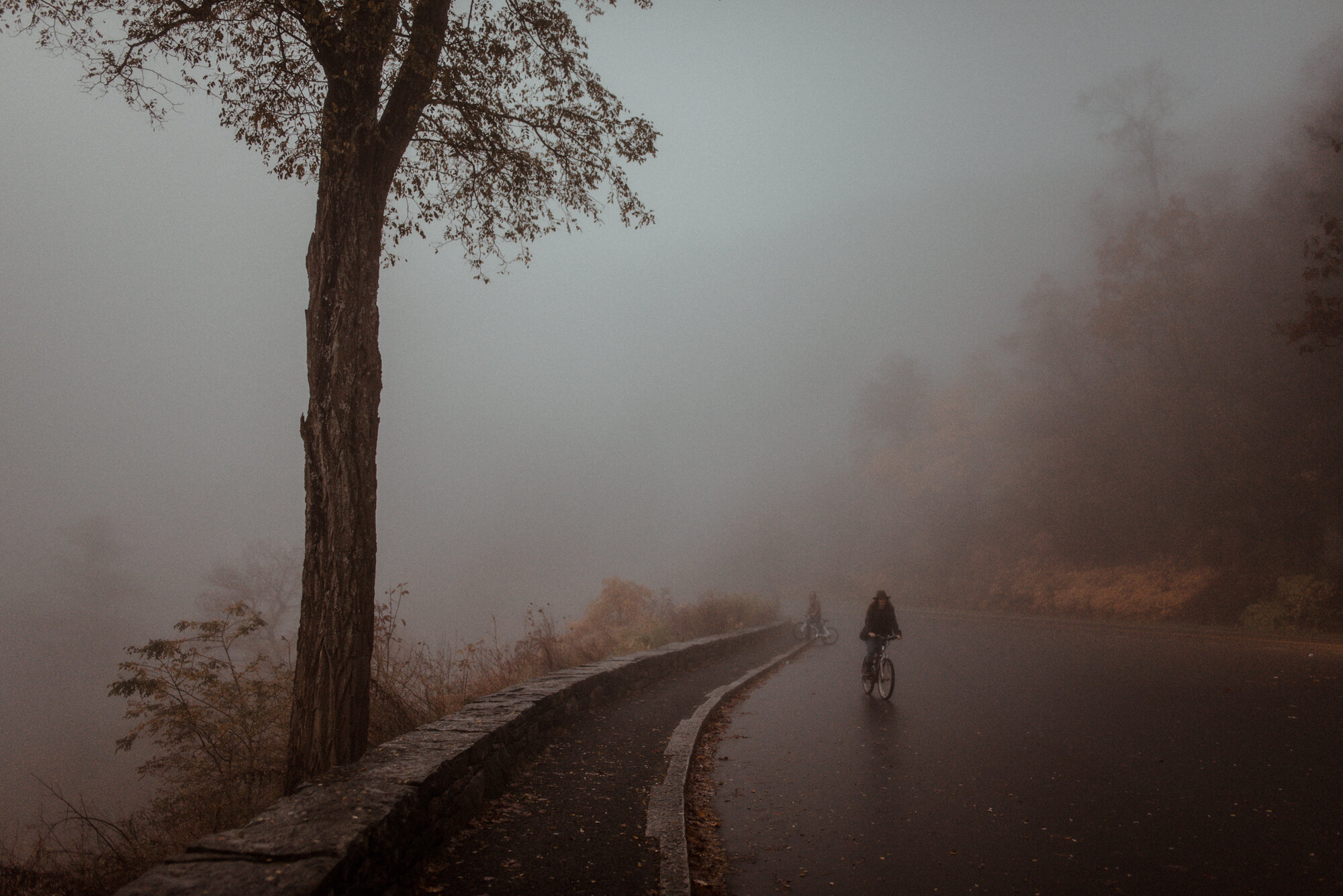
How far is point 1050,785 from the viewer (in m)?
5.85

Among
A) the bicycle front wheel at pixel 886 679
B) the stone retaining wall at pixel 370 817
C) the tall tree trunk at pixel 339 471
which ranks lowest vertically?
the bicycle front wheel at pixel 886 679

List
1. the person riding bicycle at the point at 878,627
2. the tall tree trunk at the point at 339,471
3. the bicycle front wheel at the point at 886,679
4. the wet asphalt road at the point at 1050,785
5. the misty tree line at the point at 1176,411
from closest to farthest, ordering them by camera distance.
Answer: the wet asphalt road at the point at 1050,785, the tall tree trunk at the point at 339,471, the bicycle front wheel at the point at 886,679, the person riding bicycle at the point at 878,627, the misty tree line at the point at 1176,411

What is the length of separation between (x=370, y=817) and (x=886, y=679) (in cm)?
888

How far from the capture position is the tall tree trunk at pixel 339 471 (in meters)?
5.03

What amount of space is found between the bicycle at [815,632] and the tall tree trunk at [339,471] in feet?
60.9

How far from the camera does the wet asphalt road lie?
422cm

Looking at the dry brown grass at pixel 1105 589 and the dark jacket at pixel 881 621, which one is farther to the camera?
the dry brown grass at pixel 1105 589

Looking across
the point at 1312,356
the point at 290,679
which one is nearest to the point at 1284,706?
the point at 290,679

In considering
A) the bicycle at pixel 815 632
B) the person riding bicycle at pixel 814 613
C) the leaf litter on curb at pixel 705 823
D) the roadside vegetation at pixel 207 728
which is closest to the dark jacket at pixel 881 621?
the leaf litter on curb at pixel 705 823

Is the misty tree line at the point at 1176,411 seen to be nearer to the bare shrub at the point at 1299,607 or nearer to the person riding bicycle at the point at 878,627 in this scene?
the bare shrub at the point at 1299,607

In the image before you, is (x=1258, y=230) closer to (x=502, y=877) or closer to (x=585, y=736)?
(x=585, y=736)

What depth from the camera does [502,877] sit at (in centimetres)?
398

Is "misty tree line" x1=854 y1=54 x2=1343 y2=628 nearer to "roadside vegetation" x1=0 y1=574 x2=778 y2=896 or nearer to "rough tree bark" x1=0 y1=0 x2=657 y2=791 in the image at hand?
"rough tree bark" x1=0 y1=0 x2=657 y2=791

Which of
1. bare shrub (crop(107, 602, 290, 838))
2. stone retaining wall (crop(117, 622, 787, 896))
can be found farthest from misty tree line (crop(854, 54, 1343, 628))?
bare shrub (crop(107, 602, 290, 838))
